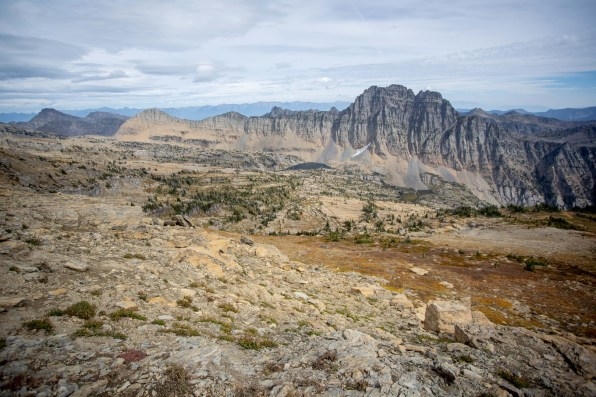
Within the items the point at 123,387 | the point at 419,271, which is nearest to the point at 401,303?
the point at 419,271

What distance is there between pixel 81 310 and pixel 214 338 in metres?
5.62

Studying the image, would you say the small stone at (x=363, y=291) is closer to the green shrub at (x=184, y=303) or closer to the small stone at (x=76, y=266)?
the green shrub at (x=184, y=303)

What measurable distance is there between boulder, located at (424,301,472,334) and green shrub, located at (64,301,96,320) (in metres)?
Answer: 18.7

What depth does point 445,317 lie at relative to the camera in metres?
20.2

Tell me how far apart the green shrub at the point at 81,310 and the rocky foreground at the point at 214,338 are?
5 centimetres

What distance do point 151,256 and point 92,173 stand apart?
494 ft

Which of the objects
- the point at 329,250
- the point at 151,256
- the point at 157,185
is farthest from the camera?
the point at 157,185

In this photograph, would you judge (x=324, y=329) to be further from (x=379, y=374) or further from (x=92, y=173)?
(x=92, y=173)

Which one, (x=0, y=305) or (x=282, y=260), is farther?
(x=282, y=260)

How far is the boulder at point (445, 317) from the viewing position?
65.3 ft

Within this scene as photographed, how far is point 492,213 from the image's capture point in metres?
113

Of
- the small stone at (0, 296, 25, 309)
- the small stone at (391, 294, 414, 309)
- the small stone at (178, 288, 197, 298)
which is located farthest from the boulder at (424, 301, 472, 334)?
the small stone at (0, 296, 25, 309)

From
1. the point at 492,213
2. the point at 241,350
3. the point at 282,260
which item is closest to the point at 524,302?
the point at 282,260

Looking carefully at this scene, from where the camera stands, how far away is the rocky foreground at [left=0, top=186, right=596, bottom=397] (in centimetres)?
1098
